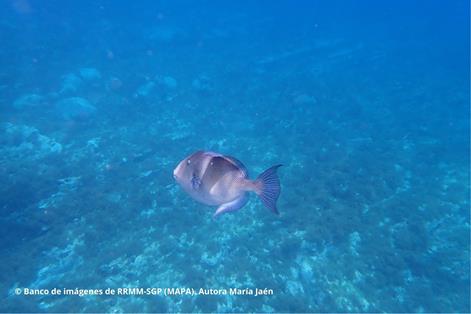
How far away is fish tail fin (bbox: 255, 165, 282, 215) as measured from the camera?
3.23 metres

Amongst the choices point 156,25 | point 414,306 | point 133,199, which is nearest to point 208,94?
point 133,199

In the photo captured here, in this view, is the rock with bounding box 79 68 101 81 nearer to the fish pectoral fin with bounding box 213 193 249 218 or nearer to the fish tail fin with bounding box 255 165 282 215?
the fish pectoral fin with bounding box 213 193 249 218

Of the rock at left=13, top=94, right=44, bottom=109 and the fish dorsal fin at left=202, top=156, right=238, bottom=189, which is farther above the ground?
the rock at left=13, top=94, right=44, bottom=109

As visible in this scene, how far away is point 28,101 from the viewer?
46.5ft

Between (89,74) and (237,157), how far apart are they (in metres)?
11.8

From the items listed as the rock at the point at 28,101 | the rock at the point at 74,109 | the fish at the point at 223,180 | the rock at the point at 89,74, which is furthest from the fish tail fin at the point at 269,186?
the rock at the point at 89,74

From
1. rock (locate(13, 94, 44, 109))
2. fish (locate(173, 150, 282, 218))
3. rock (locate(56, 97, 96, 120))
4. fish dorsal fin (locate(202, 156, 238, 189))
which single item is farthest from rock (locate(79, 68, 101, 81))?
fish dorsal fin (locate(202, 156, 238, 189))

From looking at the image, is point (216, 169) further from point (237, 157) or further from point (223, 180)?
point (237, 157)

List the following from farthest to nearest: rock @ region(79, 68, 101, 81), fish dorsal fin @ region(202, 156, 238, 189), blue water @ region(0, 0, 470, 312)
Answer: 1. rock @ region(79, 68, 101, 81)
2. blue water @ region(0, 0, 470, 312)
3. fish dorsal fin @ region(202, 156, 238, 189)

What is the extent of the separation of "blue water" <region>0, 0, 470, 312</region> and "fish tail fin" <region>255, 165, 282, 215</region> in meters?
3.89

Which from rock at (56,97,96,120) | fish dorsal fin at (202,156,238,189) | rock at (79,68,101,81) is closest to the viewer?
fish dorsal fin at (202,156,238,189)

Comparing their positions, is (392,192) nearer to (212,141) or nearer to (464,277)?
(464,277)

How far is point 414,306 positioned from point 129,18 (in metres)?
35.5

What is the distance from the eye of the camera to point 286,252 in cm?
743
